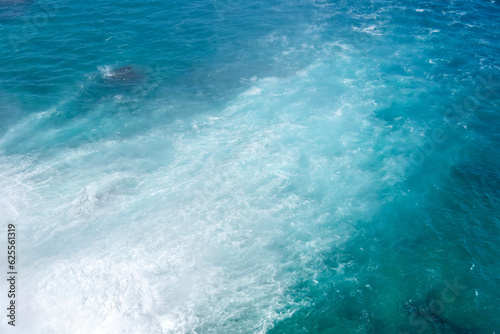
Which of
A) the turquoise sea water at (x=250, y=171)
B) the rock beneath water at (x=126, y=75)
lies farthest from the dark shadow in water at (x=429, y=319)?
the rock beneath water at (x=126, y=75)

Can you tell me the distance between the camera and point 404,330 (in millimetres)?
46156

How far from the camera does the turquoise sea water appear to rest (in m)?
49.2

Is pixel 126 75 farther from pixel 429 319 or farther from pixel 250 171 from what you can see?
pixel 429 319

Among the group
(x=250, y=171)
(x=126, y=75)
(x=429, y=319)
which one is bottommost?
(x=429, y=319)

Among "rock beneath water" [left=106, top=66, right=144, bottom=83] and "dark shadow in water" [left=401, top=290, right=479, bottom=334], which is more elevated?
"rock beneath water" [left=106, top=66, right=144, bottom=83]

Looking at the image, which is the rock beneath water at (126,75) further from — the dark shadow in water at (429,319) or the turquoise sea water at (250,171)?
the dark shadow in water at (429,319)

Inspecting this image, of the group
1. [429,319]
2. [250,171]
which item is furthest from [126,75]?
[429,319]

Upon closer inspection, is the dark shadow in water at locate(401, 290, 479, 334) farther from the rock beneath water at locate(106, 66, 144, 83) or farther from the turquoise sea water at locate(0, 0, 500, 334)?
the rock beneath water at locate(106, 66, 144, 83)

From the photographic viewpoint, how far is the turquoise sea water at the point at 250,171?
1938 inches

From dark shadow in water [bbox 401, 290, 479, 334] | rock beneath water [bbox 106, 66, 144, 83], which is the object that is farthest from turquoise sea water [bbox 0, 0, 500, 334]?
rock beneath water [bbox 106, 66, 144, 83]

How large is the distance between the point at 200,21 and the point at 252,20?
15897mm

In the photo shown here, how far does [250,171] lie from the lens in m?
65.9

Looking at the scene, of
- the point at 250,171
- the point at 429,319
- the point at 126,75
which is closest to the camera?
the point at 429,319

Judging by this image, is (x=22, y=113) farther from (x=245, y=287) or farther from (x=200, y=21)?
(x=245, y=287)
